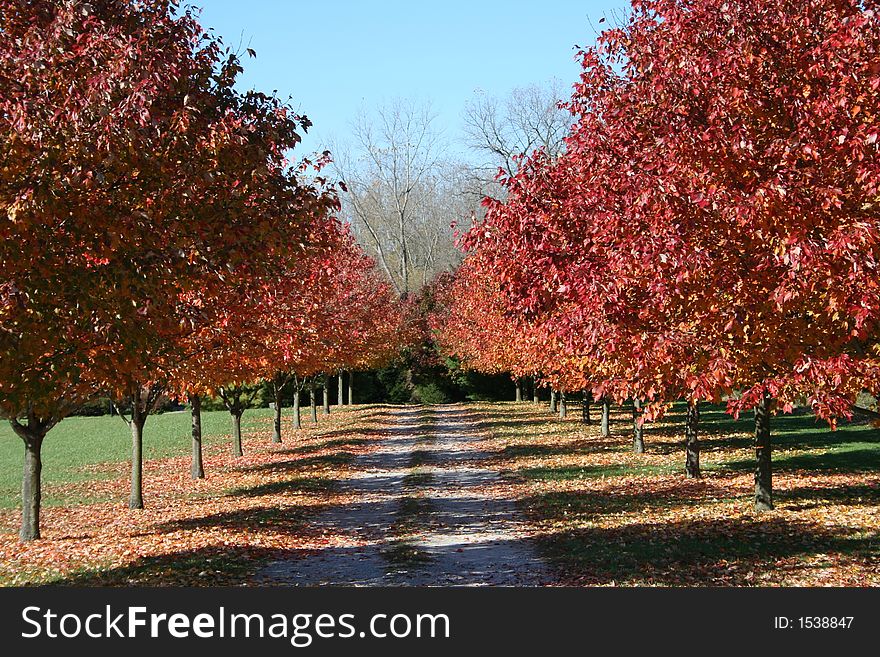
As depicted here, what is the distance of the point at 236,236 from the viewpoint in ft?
30.0

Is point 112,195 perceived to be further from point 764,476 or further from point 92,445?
point 92,445

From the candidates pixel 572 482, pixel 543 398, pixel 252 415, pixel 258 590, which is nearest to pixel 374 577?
pixel 258 590

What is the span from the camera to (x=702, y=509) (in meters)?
15.2

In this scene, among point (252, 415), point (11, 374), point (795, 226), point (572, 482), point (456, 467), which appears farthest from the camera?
point (252, 415)

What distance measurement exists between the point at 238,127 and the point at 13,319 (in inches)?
126

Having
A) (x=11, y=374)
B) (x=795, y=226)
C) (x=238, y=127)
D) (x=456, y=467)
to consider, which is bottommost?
(x=456, y=467)

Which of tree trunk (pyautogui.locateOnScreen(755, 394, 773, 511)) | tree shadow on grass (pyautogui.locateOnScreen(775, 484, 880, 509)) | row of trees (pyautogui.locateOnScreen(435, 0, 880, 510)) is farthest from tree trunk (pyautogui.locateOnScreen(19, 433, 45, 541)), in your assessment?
tree shadow on grass (pyautogui.locateOnScreen(775, 484, 880, 509))

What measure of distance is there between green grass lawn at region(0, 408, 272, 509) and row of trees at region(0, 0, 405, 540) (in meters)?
13.8

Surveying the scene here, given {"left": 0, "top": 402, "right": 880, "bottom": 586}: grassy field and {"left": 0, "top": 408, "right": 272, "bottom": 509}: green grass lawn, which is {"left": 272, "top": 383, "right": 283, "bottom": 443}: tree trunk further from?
{"left": 0, "top": 408, "right": 272, "bottom": 509}: green grass lawn

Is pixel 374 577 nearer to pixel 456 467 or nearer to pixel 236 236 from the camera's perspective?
pixel 236 236

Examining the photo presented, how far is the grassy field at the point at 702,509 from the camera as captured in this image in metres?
10.6

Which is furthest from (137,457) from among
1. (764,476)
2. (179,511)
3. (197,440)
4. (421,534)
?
(764,476)

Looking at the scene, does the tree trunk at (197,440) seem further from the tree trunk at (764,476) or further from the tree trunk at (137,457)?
the tree trunk at (764,476)

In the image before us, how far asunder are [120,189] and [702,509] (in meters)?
11.2
